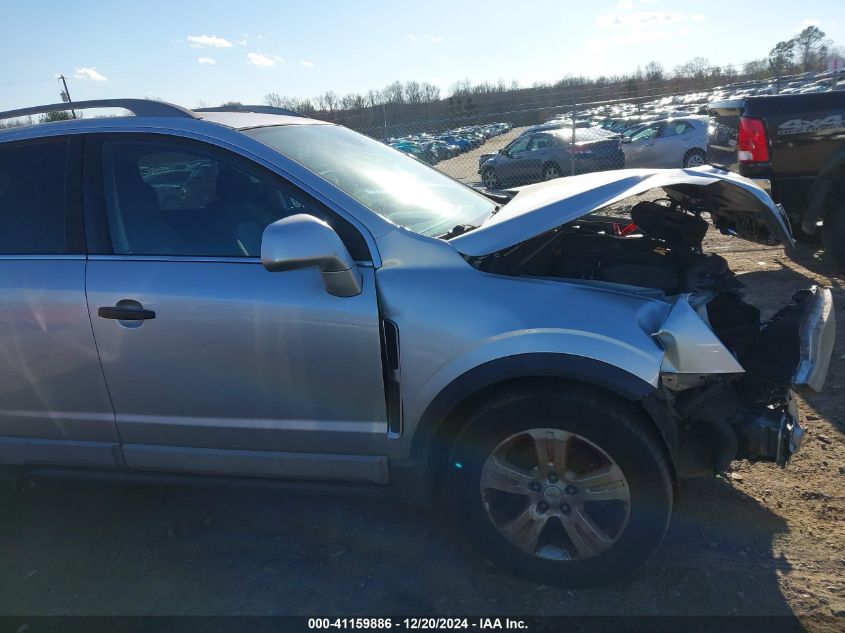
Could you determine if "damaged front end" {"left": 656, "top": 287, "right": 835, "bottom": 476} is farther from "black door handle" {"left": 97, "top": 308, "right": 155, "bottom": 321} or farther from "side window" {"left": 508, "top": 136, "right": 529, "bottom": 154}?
"side window" {"left": 508, "top": 136, "right": 529, "bottom": 154}

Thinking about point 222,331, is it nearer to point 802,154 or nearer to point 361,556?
point 361,556

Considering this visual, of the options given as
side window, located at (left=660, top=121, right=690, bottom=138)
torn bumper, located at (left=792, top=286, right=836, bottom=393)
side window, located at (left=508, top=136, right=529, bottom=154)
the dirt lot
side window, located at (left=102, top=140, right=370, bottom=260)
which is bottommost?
the dirt lot

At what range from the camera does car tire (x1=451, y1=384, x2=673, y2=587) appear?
7.22 ft

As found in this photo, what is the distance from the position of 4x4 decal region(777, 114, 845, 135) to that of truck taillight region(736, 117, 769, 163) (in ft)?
0.56

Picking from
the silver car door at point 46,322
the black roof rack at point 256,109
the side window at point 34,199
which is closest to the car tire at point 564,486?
the silver car door at point 46,322

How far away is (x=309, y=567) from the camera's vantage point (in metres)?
2.66

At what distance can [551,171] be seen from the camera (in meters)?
17.0

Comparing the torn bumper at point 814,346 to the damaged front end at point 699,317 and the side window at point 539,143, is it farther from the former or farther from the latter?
the side window at point 539,143

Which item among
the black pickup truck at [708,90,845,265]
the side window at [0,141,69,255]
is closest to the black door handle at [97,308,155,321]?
the side window at [0,141,69,255]

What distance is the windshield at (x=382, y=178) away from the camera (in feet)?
8.77

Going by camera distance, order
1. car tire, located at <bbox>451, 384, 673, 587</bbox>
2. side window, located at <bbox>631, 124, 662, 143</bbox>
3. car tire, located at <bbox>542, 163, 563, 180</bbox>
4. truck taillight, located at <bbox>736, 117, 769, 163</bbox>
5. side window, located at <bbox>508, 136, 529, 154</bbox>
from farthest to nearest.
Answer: side window, located at <bbox>508, 136, 529, 154</bbox> < car tire, located at <bbox>542, 163, 563, 180</bbox> < side window, located at <bbox>631, 124, 662, 143</bbox> < truck taillight, located at <bbox>736, 117, 769, 163</bbox> < car tire, located at <bbox>451, 384, 673, 587</bbox>

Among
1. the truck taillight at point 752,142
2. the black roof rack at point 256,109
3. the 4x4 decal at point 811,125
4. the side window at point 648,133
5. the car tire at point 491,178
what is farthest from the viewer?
the car tire at point 491,178

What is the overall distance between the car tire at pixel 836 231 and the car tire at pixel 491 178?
504 inches

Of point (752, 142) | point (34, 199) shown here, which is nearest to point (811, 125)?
point (752, 142)
